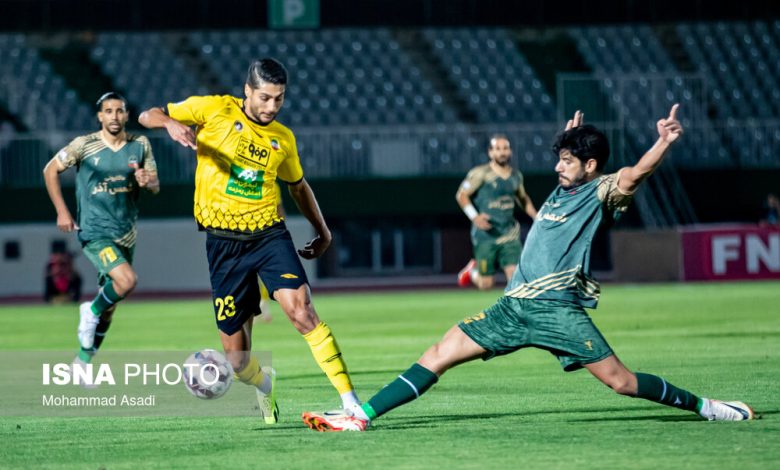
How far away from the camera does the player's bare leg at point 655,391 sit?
7434 mm

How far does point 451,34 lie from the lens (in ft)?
118

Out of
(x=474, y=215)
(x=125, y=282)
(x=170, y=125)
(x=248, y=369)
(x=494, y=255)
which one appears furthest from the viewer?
(x=494, y=255)

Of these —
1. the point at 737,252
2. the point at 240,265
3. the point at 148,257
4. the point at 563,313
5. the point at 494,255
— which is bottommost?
the point at 148,257

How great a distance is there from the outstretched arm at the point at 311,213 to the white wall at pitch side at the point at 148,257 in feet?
75.3

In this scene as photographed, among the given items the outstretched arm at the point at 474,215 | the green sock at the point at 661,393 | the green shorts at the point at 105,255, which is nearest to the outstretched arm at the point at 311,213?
the green sock at the point at 661,393

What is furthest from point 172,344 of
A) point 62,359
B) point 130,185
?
point 130,185

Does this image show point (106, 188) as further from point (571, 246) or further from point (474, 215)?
point (474, 215)

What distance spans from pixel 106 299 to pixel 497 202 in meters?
7.98

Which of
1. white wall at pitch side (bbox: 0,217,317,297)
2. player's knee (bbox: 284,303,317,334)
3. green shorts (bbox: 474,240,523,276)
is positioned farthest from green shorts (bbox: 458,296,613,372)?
white wall at pitch side (bbox: 0,217,317,297)

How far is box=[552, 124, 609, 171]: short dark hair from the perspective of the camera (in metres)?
7.51

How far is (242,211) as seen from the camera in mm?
8125

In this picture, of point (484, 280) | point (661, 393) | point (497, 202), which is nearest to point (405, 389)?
point (661, 393)

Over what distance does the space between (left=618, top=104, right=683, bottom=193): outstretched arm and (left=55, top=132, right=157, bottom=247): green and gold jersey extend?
531cm

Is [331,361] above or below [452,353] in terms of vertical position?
below
